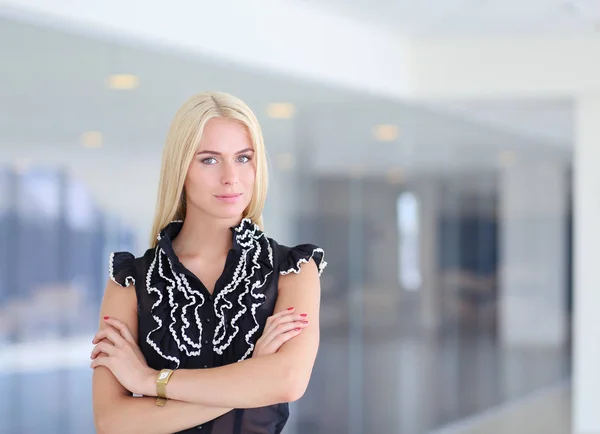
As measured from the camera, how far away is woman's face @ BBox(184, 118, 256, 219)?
2.19 meters

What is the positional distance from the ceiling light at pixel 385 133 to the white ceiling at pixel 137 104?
0.18 ft

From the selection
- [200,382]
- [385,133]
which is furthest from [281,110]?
[200,382]

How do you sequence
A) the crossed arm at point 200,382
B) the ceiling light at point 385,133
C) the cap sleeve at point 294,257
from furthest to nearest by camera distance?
the ceiling light at point 385,133
the cap sleeve at point 294,257
the crossed arm at point 200,382

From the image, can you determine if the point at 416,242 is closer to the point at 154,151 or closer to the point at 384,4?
the point at 384,4

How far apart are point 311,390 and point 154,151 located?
99.2 inches

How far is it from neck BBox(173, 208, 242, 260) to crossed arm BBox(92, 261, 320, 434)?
0.17 metres

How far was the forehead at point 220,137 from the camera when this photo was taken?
2.19 metres

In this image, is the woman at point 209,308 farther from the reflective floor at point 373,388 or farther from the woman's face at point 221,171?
the reflective floor at point 373,388

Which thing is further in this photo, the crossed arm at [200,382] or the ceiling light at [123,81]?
the ceiling light at [123,81]

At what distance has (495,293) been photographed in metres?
10.4

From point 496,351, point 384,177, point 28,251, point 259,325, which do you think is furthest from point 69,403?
point 496,351

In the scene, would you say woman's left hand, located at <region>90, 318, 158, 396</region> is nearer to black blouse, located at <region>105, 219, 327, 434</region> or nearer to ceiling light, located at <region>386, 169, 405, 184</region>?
black blouse, located at <region>105, 219, 327, 434</region>

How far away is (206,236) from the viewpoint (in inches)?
90.3

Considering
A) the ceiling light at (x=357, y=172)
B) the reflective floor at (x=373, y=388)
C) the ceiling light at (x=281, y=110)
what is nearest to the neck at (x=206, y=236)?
the reflective floor at (x=373, y=388)
